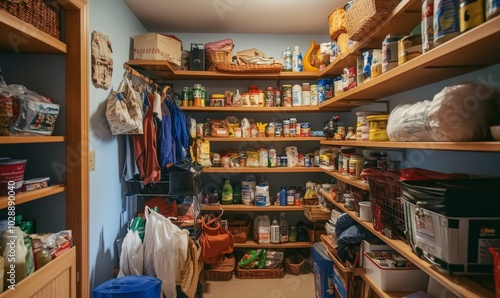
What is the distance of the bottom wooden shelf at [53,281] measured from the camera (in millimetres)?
1064

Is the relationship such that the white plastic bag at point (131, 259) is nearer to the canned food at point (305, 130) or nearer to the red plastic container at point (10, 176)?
the red plastic container at point (10, 176)

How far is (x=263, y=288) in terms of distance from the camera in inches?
110

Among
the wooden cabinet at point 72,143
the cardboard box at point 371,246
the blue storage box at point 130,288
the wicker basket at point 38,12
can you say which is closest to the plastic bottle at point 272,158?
the cardboard box at point 371,246

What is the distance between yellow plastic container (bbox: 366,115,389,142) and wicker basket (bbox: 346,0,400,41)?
1.69ft

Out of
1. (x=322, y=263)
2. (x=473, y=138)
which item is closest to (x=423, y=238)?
(x=473, y=138)

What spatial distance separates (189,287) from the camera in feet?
6.86

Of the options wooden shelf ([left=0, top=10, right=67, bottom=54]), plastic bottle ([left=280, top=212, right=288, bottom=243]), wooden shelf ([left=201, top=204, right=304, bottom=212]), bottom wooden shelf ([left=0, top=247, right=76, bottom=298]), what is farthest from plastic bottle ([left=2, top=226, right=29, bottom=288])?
plastic bottle ([left=280, top=212, right=288, bottom=243])

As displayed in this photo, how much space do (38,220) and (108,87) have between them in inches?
43.2

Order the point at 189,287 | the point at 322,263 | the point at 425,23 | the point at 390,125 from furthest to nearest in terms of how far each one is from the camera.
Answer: the point at 322,263, the point at 189,287, the point at 390,125, the point at 425,23

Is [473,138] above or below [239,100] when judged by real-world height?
below

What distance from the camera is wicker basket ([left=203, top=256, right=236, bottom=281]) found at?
9.63 ft

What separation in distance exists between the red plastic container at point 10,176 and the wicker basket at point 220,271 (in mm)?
2183

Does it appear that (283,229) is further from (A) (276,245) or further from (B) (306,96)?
(B) (306,96)

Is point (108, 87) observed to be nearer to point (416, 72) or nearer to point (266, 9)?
point (266, 9)
